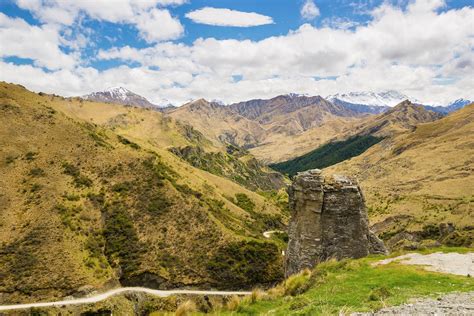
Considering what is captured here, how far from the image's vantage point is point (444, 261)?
25406mm

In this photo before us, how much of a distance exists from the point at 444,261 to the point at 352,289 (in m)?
8.93

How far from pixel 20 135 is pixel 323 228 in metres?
115

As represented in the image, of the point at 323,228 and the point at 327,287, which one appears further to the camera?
the point at 323,228

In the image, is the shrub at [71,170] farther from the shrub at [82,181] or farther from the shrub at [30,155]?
the shrub at [30,155]

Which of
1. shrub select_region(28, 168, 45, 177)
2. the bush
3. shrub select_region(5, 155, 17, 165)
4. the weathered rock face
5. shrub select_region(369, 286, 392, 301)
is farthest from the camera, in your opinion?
shrub select_region(5, 155, 17, 165)

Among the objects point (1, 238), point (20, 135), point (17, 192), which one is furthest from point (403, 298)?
point (20, 135)

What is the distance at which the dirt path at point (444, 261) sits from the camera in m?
23.0

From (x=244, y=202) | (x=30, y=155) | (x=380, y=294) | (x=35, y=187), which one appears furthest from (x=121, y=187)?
(x=380, y=294)

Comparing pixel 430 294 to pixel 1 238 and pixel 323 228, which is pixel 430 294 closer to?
pixel 323 228

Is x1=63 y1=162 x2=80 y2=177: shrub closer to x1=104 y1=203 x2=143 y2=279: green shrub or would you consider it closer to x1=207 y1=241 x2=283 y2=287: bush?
x1=104 y1=203 x2=143 y2=279: green shrub

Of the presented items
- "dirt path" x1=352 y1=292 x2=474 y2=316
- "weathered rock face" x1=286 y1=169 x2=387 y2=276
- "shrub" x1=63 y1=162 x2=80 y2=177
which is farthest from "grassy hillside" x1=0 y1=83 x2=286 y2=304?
"dirt path" x1=352 y1=292 x2=474 y2=316

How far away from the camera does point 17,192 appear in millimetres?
103500

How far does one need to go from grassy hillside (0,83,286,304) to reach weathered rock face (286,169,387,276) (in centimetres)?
6073

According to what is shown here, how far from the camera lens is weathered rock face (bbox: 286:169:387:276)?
38.9m
